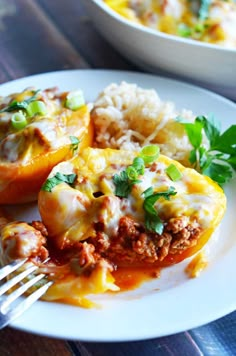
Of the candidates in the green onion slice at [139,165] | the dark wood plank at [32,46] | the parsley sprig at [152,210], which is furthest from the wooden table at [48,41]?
the parsley sprig at [152,210]

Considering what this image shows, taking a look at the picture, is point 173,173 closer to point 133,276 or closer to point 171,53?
point 133,276

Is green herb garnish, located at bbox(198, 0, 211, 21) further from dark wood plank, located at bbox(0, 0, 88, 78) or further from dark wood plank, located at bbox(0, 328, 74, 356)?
dark wood plank, located at bbox(0, 328, 74, 356)

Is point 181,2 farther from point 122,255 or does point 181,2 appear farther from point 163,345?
point 163,345

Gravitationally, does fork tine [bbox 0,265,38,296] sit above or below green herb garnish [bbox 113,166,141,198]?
below

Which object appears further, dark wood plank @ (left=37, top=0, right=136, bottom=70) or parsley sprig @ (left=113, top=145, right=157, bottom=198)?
dark wood plank @ (left=37, top=0, right=136, bottom=70)

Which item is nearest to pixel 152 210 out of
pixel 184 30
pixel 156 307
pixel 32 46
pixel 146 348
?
pixel 156 307

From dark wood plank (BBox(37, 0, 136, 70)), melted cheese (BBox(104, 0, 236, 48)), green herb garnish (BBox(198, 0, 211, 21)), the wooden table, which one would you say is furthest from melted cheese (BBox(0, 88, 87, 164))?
green herb garnish (BBox(198, 0, 211, 21))

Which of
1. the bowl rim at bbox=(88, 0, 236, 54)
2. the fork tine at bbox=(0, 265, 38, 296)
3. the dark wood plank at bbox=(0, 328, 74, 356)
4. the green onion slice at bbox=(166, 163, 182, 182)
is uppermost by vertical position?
the bowl rim at bbox=(88, 0, 236, 54)
